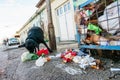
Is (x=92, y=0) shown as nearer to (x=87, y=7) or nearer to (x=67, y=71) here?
(x=87, y=7)

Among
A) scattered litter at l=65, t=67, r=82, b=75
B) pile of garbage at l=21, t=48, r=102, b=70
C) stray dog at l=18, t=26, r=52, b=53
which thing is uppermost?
stray dog at l=18, t=26, r=52, b=53

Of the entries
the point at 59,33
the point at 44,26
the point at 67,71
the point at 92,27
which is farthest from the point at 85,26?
the point at 44,26

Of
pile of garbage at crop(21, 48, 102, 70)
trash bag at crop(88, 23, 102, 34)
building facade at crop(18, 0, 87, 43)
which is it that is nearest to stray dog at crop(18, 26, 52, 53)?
pile of garbage at crop(21, 48, 102, 70)

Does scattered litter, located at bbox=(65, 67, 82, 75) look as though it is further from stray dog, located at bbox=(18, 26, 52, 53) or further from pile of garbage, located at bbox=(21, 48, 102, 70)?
stray dog, located at bbox=(18, 26, 52, 53)

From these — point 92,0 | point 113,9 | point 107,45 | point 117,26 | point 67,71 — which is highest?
point 92,0

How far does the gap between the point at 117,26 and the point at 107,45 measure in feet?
1.62

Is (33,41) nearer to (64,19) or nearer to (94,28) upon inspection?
(94,28)

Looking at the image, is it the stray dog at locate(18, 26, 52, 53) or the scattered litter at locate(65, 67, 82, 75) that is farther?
the stray dog at locate(18, 26, 52, 53)

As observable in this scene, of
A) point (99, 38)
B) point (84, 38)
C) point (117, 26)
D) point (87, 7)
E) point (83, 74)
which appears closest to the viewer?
point (83, 74)

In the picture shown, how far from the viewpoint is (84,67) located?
4152 millimetres

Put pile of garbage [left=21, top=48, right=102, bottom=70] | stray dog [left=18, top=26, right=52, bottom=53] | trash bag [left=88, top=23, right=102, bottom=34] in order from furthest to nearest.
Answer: stray dog [left=18, top=26, right=52, bottom=53] → trash bag [left=88, top=23, right=102, bottom=34] → pile of garbage [left=21, top=48, right=102, bottom=70]

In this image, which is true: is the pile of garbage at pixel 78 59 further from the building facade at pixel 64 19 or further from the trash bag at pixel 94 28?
the building facade at pixel 64 19

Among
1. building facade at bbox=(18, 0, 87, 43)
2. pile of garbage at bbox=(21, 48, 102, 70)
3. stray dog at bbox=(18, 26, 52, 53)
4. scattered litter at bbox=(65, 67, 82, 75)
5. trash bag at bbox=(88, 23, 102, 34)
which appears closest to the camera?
scattered litter at bbox=(65, 67, 82, 75)

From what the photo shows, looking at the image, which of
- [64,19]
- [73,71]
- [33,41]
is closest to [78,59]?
[73,71]
